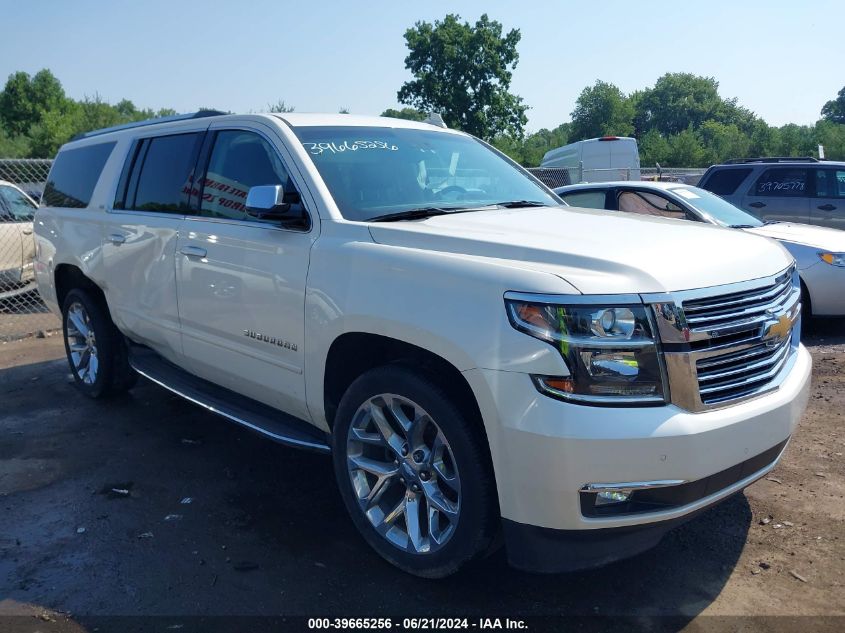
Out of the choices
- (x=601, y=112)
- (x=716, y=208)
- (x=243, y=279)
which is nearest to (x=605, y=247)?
(x=243, y=279)

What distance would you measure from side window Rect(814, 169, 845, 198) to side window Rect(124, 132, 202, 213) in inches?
355

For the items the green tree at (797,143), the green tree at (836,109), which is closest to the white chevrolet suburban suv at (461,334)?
the green tree at (797,143)

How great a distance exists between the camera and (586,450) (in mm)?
2525

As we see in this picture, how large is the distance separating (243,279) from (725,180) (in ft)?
29.8

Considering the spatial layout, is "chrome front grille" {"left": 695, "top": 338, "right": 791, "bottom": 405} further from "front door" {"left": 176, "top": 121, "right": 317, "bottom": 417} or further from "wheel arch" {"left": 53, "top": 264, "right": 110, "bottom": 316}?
"wheel arch" {"left": 53, "top": 264, "right": 110, "bottom": 316}

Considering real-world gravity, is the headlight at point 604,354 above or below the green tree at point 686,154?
below

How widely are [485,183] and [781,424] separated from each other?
211 cm

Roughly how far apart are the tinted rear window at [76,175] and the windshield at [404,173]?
8.02 feet

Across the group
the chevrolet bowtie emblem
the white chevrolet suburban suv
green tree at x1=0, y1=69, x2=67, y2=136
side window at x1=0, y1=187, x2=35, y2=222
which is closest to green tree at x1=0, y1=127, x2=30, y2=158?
green tree at x1=0, y1=69, x2=67, y2=136

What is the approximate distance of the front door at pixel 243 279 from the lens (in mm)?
3633

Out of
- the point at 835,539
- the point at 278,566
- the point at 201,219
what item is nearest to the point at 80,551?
the point at 278,566

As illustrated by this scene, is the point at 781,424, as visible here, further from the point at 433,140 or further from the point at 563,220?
the point at 433,140

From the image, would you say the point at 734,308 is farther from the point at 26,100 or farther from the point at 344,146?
the point at 26,100

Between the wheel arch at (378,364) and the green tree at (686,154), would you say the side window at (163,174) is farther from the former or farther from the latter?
the green tree at (686,154)
